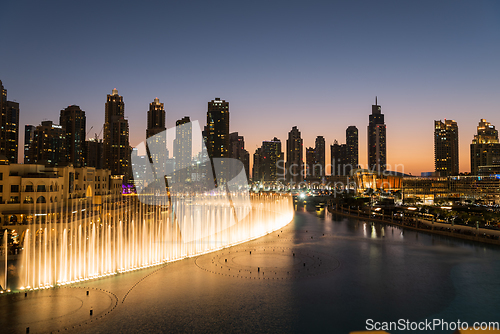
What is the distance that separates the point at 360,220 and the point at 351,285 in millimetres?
45760

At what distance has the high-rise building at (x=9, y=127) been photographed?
127625 millimetres

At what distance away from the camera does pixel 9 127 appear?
135 meters

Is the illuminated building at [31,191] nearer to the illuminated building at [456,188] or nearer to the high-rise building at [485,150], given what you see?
the illuminated building at [456,188]

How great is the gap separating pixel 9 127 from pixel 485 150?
231 metres

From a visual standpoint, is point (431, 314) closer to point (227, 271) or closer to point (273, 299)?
point (273, 299)

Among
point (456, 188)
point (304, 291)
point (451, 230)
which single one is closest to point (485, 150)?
point (456, 188)

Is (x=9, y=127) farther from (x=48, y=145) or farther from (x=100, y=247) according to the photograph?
(x=100, y=247)

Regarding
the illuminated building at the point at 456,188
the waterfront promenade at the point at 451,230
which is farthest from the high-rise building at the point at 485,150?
the waterfront promenade at the point at 451,230

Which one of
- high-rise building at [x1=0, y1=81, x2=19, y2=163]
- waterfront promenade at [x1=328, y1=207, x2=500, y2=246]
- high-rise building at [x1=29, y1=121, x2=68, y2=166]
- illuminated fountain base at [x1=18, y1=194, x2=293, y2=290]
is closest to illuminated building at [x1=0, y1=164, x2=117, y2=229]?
illuminated fountain base at [x1=18, y1=194, x2=293, y2=290]

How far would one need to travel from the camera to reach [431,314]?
18281 mm

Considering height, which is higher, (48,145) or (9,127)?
(9,127)

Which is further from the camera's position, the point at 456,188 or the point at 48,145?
the point at 48,145

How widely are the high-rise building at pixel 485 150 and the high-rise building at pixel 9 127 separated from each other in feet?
716

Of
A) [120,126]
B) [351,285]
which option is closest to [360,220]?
[351,285]
